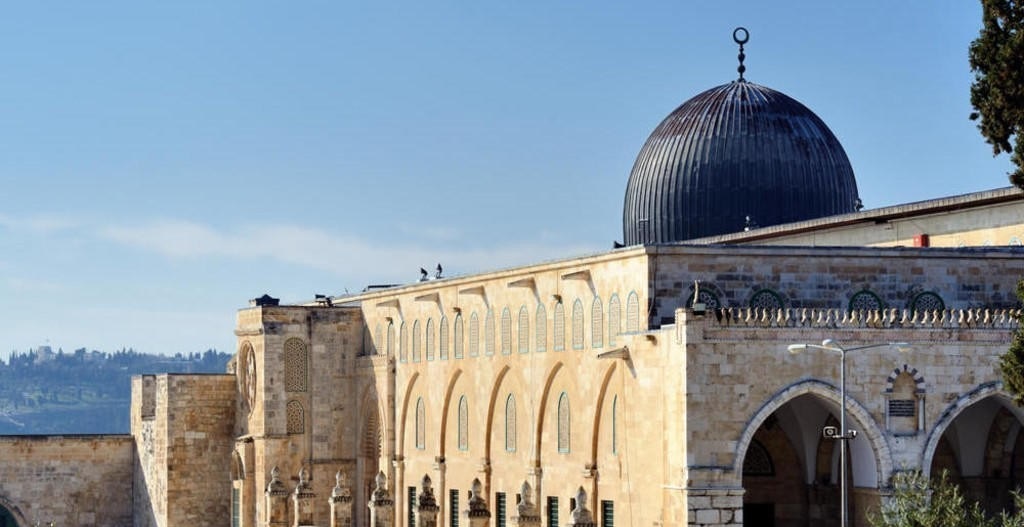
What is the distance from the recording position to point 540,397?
53.0m

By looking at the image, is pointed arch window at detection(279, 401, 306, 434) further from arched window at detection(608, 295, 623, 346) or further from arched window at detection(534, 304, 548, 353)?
arched window at detection(608, 295, 623, 346)

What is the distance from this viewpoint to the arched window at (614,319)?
48.9 metres

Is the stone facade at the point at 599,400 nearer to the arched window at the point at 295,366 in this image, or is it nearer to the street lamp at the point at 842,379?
the arched window at the point at 295,366

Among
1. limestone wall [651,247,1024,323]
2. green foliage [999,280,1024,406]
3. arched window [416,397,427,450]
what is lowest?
arched window [416,397,427,450]

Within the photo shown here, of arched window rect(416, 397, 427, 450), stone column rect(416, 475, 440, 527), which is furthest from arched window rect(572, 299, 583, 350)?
arched window rect(416, 397, 427, 450)

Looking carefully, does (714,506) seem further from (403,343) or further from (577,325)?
(403,343)

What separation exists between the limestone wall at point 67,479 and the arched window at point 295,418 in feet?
34.2

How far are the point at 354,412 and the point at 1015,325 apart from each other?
2613 centimetres

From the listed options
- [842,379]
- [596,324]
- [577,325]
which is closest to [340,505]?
[577,325]

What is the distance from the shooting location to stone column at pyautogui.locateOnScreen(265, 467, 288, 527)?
2452 inches

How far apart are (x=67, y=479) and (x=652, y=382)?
32.1 meters

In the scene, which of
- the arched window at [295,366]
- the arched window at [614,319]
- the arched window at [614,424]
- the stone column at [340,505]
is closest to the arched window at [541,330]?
the arched window at [614,319]

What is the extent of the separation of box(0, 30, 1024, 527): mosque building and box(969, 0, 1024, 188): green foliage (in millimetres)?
6037

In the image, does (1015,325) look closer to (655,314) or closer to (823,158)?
(655,314)
